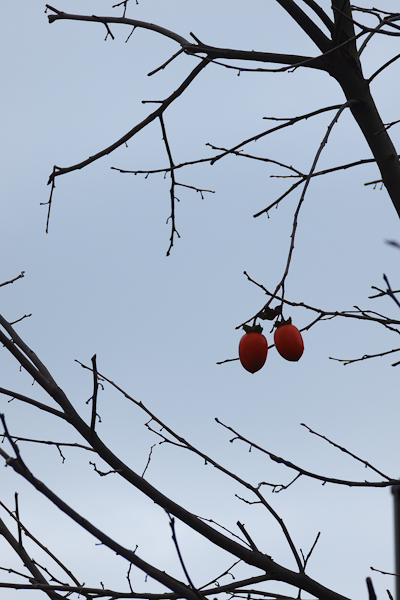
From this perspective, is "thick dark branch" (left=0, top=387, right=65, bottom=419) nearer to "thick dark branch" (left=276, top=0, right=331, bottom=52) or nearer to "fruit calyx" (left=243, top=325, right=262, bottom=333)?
"fruit calyx" (left=243, top=325, right=262, bottom=333)

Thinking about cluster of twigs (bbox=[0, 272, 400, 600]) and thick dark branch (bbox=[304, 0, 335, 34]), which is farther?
thick dark branch (bbox=[304, 0, 335, 34])

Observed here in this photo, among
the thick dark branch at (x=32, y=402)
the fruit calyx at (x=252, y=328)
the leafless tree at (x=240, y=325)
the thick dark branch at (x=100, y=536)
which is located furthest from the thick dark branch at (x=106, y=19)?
the thick dark branch at (x=100, y=536)

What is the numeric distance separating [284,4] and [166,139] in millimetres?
979

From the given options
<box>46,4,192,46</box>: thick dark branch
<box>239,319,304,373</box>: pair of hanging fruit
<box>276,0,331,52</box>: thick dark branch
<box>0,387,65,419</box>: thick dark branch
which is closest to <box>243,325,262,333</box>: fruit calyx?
<box>239,319,304,373</box>: pair of hanging fruit

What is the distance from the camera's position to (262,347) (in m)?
2.56

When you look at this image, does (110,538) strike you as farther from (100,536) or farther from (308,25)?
(308,25)

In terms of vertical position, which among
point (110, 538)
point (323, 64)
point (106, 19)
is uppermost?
point (106, 19)

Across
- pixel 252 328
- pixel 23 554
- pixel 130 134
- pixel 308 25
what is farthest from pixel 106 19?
pixel 23 554

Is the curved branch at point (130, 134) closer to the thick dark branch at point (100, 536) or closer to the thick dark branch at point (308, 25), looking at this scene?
the thick dark branch at point (308, 25)

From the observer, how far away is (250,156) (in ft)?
10.5

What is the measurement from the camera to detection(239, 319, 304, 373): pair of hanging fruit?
8.37 feet

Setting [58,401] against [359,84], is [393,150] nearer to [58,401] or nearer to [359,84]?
[359,84]

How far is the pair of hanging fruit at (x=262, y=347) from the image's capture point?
2551 millimetres

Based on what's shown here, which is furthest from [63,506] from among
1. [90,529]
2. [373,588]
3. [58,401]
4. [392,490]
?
[392,490]
